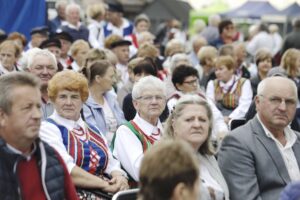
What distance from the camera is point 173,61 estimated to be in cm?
1015

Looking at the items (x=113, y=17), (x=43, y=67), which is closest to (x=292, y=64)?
(x=43, y=67)

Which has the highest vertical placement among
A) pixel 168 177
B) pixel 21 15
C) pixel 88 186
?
pixel 21 15

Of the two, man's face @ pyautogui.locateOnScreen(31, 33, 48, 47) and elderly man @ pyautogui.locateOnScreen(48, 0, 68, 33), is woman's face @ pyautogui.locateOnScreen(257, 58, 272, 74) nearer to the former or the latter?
man's face @ pyautogui.locateOnScreen(31, 33, 48, 47)

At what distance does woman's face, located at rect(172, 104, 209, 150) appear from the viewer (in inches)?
208

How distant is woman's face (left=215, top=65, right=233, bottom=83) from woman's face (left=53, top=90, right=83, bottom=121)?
4.71 m

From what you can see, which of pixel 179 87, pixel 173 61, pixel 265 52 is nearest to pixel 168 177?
pixel 179 87

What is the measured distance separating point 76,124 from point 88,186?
1.86ft

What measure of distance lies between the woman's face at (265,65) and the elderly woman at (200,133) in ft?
19.6

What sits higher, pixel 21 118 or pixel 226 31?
pixel 226 31

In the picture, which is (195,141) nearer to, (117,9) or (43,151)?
(43,151)

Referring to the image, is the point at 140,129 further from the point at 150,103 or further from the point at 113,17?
the point at 113,17

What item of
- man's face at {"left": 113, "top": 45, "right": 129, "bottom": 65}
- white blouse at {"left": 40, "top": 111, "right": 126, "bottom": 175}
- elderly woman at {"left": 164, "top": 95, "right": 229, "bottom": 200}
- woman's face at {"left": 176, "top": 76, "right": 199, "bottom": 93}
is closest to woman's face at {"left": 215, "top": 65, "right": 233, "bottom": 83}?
man's face at {"left": 113, "top": 45, "right": 129, "bottom": 65}

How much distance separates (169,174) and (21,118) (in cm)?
125

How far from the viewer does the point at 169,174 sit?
332cm
